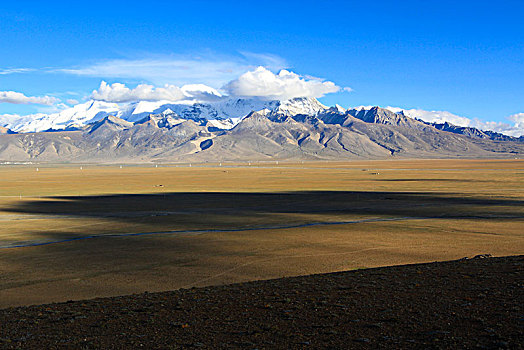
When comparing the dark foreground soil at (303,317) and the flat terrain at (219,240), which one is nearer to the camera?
the dark foreground soil at (303,317)

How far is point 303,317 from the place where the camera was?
408 inches

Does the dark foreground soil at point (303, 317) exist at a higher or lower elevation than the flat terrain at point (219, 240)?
higher

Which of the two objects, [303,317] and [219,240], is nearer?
[303,317]

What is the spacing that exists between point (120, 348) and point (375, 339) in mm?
4347

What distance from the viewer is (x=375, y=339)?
8891 millimetres

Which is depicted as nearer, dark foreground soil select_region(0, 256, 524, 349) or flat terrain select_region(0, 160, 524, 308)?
dark foreground soil select_region(0, 256, 524, 349)

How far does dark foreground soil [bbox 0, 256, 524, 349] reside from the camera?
8.95 m

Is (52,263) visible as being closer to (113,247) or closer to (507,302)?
(113,247)

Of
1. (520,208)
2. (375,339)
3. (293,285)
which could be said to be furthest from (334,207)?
(375,339)

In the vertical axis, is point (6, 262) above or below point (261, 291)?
below

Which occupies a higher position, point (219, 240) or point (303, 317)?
point (303, 317)

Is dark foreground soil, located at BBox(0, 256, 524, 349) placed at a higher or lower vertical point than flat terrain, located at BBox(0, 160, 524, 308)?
higher

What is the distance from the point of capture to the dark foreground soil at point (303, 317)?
8945mm

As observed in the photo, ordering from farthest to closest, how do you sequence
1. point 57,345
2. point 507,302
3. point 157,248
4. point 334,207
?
point 334,207, point 157,248, point 507,302, point 57,345
